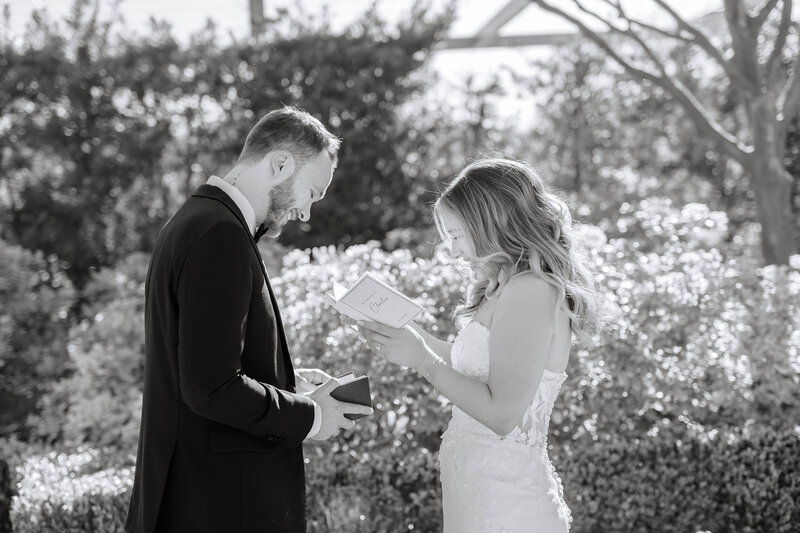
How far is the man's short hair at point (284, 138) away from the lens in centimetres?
252

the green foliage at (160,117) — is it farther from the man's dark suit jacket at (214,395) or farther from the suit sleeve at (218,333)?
the suit sleeve at (218,333)

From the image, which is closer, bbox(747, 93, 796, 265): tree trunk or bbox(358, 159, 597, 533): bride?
bbox(358, 159, 597, 533): bride

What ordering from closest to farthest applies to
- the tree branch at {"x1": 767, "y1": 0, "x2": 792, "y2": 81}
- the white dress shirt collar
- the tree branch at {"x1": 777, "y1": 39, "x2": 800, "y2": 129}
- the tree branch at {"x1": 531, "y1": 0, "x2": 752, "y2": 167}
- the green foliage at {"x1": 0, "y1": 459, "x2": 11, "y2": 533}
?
the white dress shirt collar
the green foliage at {"x1": 0, "y1": 459, "x2": 11, "y2": 533}
the tree branch at {"x1": 767, "y1": 0, "x2": 792, "y2": 81}
the tree branch at {"x1": 777, "y1": 39, "x2": 800, "y2": 129}
the tree branch at {"x1": 531, "y1": 0, "x2": 752, "y2": 167}

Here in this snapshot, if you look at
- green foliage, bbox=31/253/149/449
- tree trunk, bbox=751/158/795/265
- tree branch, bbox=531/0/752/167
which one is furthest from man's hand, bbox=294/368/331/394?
tree trunk, bbox=751/158/795/265

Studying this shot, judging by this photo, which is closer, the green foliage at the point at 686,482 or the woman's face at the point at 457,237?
the woman's face at the point at 457,237

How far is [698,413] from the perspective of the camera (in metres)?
4.77

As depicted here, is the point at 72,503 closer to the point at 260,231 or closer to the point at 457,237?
the point at 260,231

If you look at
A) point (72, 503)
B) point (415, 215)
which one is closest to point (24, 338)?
point (72, 503)

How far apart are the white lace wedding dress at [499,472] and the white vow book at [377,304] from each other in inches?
12.9

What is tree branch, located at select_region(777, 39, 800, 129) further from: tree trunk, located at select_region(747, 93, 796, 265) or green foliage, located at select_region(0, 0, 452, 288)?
green foliage, located at select_region(0, 0, 452, 288)

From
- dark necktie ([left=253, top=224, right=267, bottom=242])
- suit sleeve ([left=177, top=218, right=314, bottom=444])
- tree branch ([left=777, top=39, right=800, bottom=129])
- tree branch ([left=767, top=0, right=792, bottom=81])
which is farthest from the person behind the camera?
tree branch ([left=777, top=39, right=800, bottom=129])

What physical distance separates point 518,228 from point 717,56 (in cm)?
574

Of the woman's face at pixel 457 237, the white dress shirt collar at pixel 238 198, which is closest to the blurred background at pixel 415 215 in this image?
the woman's face at pixel 457 237

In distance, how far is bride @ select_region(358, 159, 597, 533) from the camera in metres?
2.43
